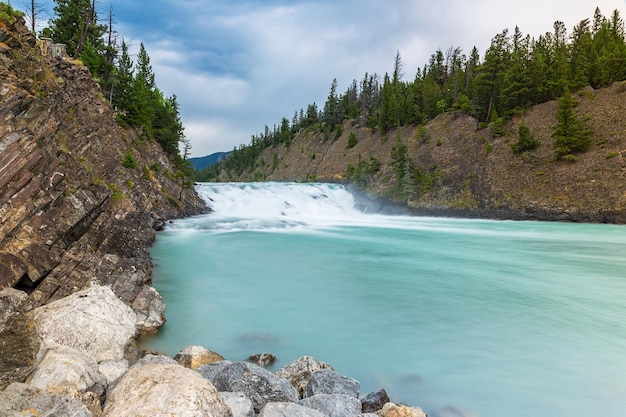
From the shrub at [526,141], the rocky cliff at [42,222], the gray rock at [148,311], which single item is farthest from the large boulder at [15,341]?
the shrub at [526,141]

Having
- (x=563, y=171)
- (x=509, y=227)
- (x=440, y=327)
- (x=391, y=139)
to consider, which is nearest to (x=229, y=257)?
(x=440, y=327)

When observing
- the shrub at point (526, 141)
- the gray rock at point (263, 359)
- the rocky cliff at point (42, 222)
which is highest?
the shrub at point (526, 141)

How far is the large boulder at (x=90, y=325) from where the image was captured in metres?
6.55

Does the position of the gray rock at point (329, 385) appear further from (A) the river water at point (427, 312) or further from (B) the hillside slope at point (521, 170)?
(B) the hillside slope at point (521, 170)

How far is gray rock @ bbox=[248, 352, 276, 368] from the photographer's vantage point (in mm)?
7332

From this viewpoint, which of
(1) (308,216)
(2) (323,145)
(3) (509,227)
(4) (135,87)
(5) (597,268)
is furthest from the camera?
(2) (323,145)

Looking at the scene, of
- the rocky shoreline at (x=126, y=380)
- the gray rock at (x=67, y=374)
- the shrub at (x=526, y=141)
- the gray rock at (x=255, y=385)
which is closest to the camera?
the rocky shoreline at (x=126, y=380)

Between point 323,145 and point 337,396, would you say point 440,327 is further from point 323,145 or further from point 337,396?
point 323,145

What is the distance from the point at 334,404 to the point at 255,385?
124cm

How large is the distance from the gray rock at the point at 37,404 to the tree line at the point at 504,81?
40953mm

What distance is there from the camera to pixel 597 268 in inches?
630

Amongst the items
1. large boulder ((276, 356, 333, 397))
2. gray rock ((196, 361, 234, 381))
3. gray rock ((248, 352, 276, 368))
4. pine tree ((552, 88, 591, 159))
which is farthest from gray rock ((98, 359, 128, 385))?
pine tree ((552, 88, 591, 159))

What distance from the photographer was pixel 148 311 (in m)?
9.04

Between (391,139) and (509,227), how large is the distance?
38.2 meters
